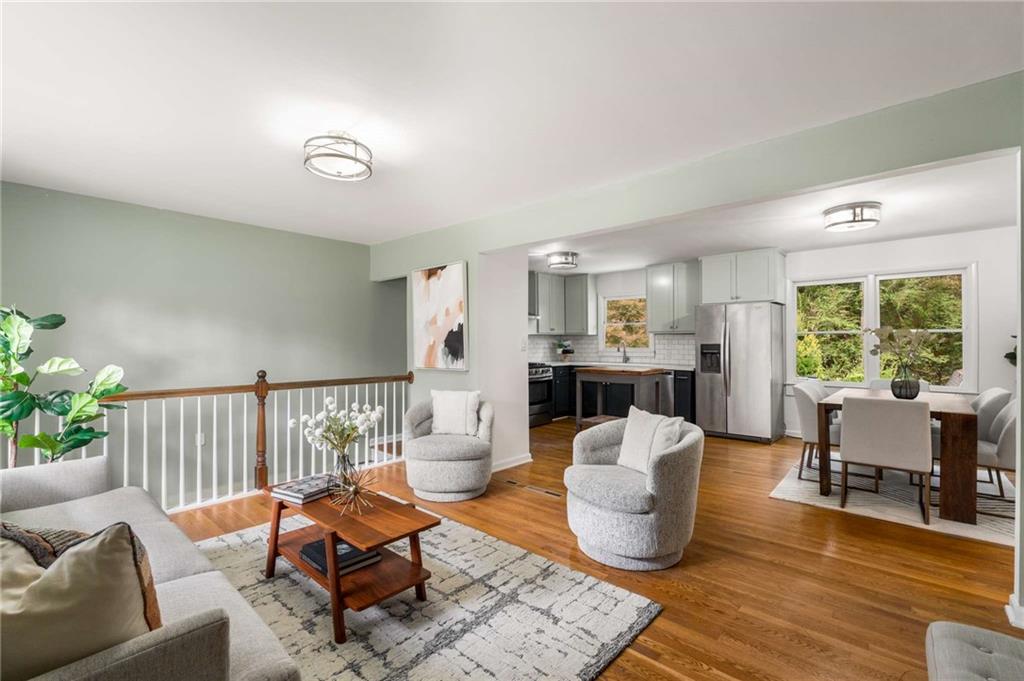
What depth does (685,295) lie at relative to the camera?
22.1 ft

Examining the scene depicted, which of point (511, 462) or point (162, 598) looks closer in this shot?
point (162, 598)

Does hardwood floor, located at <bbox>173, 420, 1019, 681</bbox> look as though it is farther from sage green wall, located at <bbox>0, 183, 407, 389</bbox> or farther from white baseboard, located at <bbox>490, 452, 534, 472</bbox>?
sage green wall, located at <bbox>0, 183, 407, 389</bbox>

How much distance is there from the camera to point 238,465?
465 cm

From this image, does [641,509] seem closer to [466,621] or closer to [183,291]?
[466,621]

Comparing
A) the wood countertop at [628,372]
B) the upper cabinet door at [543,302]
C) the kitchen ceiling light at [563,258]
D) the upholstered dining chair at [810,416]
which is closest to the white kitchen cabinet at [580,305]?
the upper cabinet door at [543,302]

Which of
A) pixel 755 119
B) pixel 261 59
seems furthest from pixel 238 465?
pixel 755 119

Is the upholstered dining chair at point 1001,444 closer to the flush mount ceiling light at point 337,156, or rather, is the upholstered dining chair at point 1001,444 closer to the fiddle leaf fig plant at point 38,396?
the flush mount ceiling light at point 337,156

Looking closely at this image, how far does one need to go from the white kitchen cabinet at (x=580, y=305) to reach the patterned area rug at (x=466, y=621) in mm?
5434

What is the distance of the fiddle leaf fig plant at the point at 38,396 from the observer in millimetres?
2699

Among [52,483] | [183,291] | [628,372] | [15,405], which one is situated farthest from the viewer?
[628,372]

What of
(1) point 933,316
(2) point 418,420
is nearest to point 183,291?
(2) point 418,420

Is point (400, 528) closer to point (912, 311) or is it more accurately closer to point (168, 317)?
point (168, 317)

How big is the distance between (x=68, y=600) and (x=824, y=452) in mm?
4664

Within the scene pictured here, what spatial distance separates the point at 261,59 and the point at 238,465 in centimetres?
409
